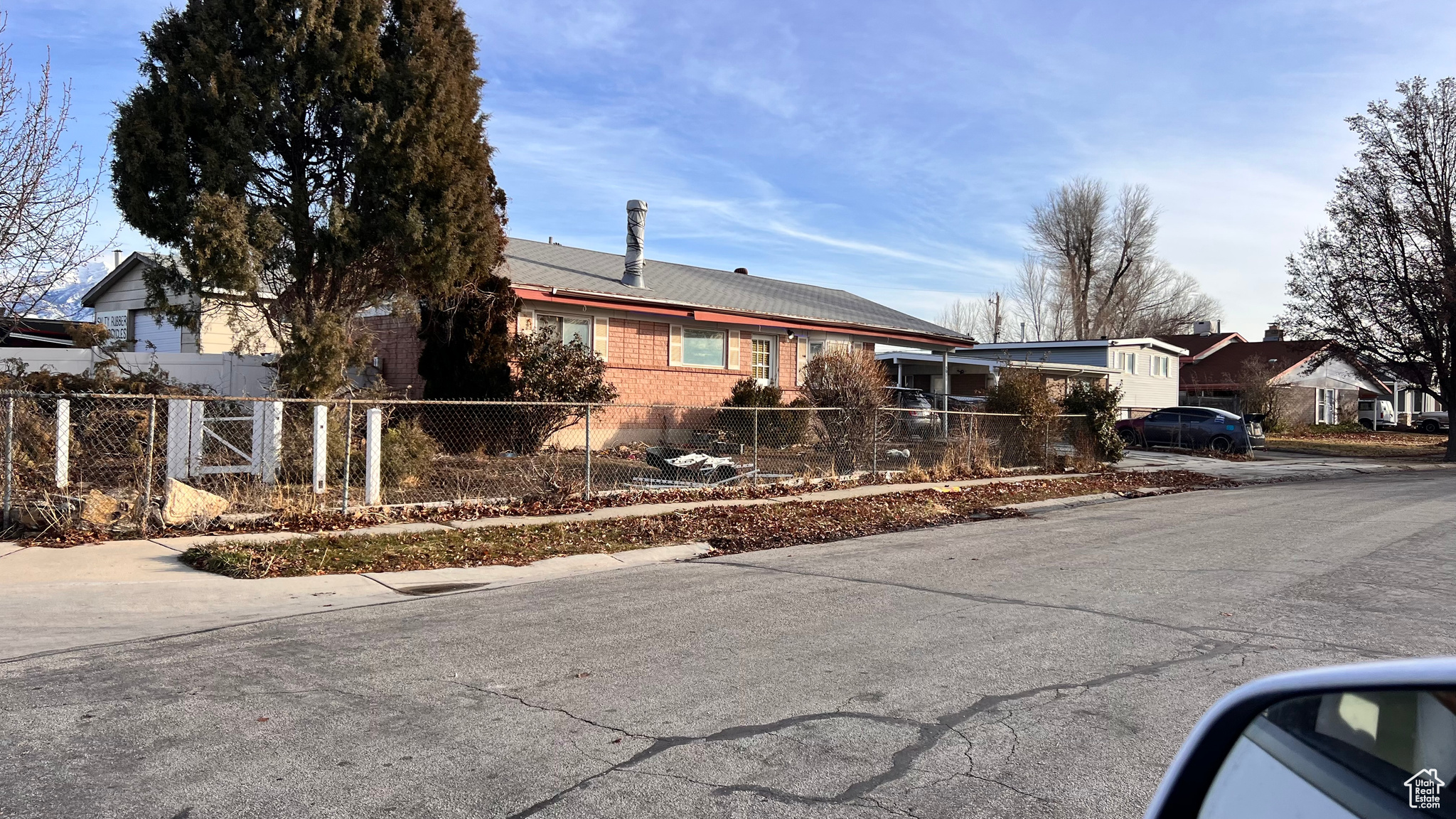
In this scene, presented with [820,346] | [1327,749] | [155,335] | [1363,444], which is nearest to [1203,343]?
[1363,444]

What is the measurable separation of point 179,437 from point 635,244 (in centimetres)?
1313

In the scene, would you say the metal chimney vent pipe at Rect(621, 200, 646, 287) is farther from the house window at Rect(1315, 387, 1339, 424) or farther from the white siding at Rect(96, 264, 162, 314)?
the house window at Rect(1315, 387, 1339, 424)

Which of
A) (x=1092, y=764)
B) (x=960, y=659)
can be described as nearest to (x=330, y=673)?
(x=960, y=659)

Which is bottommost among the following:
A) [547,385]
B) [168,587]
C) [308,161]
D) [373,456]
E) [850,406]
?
[168,587]

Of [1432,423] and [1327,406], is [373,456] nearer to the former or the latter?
[1432,423]

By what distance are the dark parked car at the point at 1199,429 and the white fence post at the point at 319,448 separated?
84.3 feet

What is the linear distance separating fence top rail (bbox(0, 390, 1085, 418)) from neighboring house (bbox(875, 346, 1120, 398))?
1078 centimetres

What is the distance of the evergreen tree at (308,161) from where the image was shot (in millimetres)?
13062

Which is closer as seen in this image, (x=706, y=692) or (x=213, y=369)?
(x=706, y=692)

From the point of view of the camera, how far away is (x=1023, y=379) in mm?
21969

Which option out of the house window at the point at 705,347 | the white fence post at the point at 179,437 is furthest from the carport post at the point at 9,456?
the house window at the point at 705,347

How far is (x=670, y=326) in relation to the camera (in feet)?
75.1

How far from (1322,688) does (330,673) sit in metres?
5.40

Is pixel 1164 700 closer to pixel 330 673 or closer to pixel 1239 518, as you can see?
pixel 330 673
